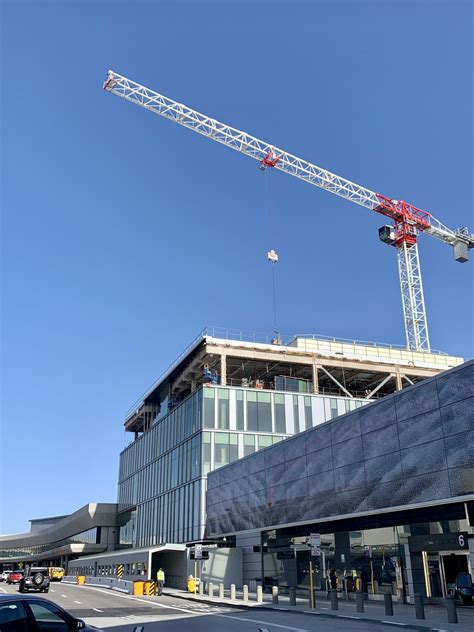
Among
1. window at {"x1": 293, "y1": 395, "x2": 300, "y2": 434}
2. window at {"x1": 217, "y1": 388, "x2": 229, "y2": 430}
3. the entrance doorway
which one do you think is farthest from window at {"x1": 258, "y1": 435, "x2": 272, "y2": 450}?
the entrance doorway

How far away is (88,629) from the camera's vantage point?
10.2 metres

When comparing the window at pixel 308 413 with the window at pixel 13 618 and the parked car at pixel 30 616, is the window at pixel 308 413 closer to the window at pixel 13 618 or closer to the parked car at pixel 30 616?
the parked car at pixel 30 616

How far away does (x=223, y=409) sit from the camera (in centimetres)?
5003

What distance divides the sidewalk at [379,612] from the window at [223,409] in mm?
19176

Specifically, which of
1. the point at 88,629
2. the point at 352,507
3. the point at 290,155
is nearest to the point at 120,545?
the point at 290,155

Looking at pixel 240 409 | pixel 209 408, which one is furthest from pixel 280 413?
pixel 209 408

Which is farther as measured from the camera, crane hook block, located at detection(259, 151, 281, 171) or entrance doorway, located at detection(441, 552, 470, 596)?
crane hook block, located at detection(259, 151, 281, 171)

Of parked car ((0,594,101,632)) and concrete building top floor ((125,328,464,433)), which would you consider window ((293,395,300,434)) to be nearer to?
concrete building top floor ((125,328,464,433))

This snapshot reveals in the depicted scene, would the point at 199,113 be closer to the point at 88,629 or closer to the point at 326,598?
the point at 326,598

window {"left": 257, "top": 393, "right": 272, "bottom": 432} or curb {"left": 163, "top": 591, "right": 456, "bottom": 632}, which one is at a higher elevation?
window {"left": 257, "top": 393, "right": 272, "bottom": 432}

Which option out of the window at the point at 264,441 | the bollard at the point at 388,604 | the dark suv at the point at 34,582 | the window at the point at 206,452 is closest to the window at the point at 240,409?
the window at the point at 264,441

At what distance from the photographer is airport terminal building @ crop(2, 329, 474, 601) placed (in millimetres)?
21672

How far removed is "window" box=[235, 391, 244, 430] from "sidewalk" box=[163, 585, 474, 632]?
19540 mm

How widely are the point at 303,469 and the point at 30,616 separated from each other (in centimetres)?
2361
